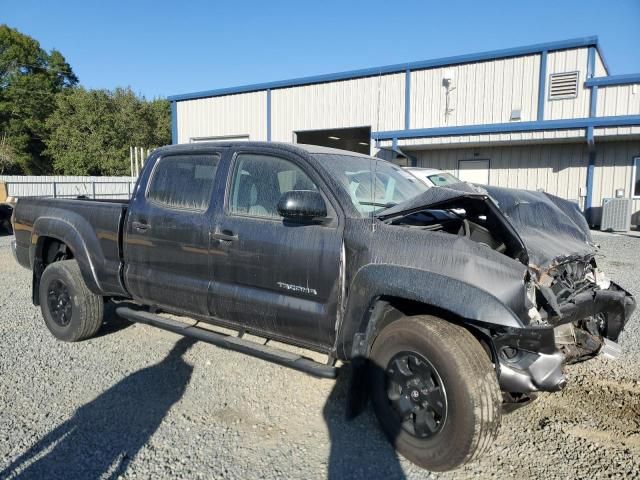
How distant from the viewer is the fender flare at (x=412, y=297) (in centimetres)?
269

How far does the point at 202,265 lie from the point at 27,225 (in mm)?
2702

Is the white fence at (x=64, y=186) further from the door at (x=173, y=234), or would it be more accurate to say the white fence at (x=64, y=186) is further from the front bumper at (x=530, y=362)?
the front bumper at (x=530, y=362)

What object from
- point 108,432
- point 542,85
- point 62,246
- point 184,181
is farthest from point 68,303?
point 542,85

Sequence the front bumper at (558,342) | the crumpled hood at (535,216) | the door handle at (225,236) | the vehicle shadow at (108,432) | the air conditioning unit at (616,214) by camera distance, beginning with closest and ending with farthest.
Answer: the front bumper at (558,342), the vehicle shadow at (108,432), the crumpled hood at (535,216), the door handle at (225,236), the air conditioning unit at (616,214)

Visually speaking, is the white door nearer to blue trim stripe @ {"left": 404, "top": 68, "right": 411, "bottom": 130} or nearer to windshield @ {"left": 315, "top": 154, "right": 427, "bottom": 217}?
blue trim stripe @ {"left": 404, "top": 68, "right": 411, "bottom": 130}

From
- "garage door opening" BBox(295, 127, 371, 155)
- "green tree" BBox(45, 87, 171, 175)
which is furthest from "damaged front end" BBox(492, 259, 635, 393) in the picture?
"green tree" BBox(45, 87, 171, 175)

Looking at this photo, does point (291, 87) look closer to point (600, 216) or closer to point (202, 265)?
point (600, 216)

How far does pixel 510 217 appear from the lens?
11.6 feet

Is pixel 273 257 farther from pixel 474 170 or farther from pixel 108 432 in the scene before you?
pixel 474 170

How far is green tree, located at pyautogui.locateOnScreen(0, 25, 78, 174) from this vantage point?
4562 cm

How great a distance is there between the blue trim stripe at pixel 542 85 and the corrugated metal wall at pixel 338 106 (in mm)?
5077

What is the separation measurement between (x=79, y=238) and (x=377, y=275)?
10.6 feet

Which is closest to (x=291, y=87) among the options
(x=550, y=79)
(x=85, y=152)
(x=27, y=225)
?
(x=550, y=79)

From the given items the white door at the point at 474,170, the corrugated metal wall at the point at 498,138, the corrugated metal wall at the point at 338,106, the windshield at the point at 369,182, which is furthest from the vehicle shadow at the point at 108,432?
the corrugated metal wall at the point at 338,106
